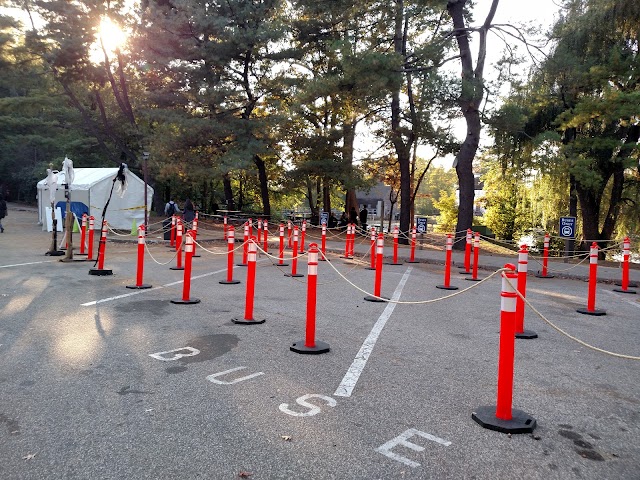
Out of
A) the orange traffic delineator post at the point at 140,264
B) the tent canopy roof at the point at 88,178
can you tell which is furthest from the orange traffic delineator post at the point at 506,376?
the tent canopy roof at the point at 88,178

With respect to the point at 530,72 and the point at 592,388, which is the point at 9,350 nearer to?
the point at 592,388

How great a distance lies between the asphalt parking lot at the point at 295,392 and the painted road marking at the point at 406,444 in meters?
0.02

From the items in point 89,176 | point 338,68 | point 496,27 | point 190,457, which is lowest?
point 190,457

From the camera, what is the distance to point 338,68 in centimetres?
2331

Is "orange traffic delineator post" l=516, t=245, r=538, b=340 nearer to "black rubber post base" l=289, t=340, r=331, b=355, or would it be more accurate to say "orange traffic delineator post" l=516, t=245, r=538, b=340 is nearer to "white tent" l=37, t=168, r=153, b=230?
"black rubber post base" l=289, t=340, r=331, b=355

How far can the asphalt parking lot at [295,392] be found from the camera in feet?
11.7

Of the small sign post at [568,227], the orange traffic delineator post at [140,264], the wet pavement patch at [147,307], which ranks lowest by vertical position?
the wet pavement patch at [147,307]

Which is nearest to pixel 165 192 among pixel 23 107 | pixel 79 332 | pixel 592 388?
pixel 23 107

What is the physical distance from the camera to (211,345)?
6.43m

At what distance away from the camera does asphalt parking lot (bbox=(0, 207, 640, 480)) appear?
3553mm

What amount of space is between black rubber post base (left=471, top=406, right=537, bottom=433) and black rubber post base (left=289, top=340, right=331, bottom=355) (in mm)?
2204

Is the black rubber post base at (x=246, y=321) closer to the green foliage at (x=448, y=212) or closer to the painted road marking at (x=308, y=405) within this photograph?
the painted road marking at (x=308, y=405)

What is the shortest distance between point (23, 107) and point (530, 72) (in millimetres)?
34767

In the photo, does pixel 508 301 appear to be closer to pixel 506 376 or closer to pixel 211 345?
pixel 506 376
